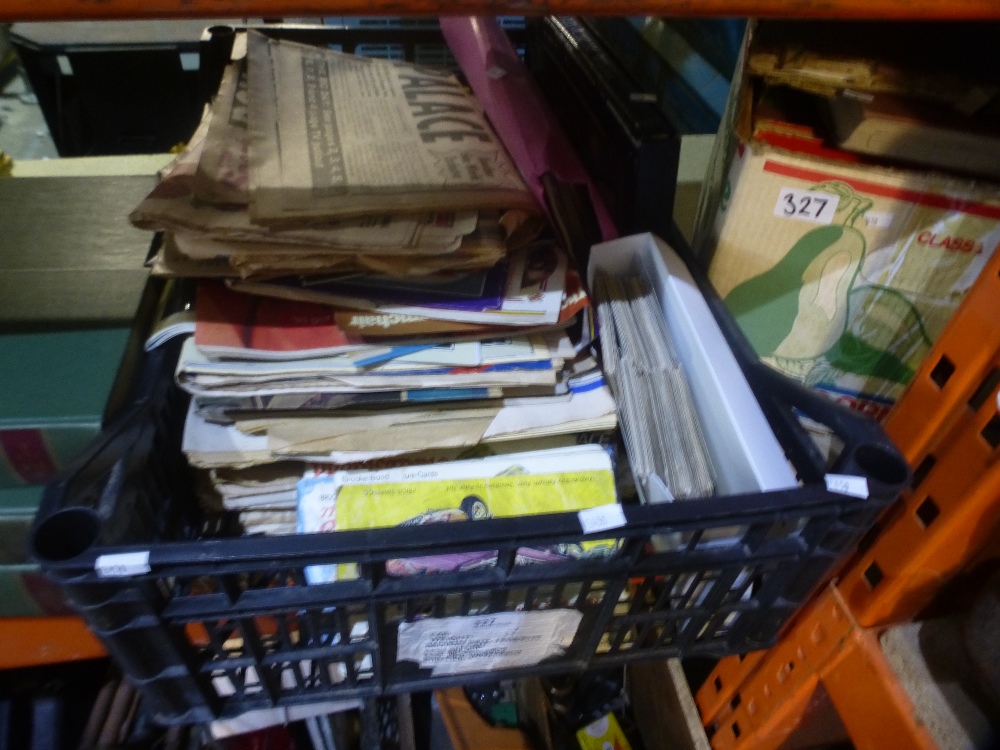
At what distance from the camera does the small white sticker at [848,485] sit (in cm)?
38

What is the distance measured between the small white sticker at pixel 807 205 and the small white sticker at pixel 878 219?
2 cm

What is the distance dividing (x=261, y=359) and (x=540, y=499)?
24 centimetres

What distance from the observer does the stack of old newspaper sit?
48 centimetres

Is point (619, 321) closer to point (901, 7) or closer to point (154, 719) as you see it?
point (901, 7)

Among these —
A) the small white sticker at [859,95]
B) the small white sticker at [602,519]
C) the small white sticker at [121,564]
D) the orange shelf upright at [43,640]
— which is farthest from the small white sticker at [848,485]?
Answer: the orange shelf upright at [43,640]

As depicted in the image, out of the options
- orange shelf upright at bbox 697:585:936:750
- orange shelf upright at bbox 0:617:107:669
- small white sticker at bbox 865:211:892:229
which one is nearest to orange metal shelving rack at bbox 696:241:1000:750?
orange shelf upright at bbox 697:585:936:750

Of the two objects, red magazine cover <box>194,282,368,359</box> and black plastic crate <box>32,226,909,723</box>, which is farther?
red magazine cover <box>194,282,368,359</box>

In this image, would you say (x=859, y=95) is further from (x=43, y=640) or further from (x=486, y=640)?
(x=43, y=640)

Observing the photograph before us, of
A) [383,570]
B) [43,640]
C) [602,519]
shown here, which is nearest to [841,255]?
[602,519]

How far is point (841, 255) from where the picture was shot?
1.66ft

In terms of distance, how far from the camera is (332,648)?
436 millimetres

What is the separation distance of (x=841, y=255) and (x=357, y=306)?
368 mm

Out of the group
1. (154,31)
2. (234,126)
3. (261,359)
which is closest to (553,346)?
(261,359)

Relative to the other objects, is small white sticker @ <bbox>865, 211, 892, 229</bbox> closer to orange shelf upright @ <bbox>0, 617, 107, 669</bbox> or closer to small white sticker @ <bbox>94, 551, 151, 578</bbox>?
small white sticker @ <bbox>94, 551, 151, 578</bbox>
